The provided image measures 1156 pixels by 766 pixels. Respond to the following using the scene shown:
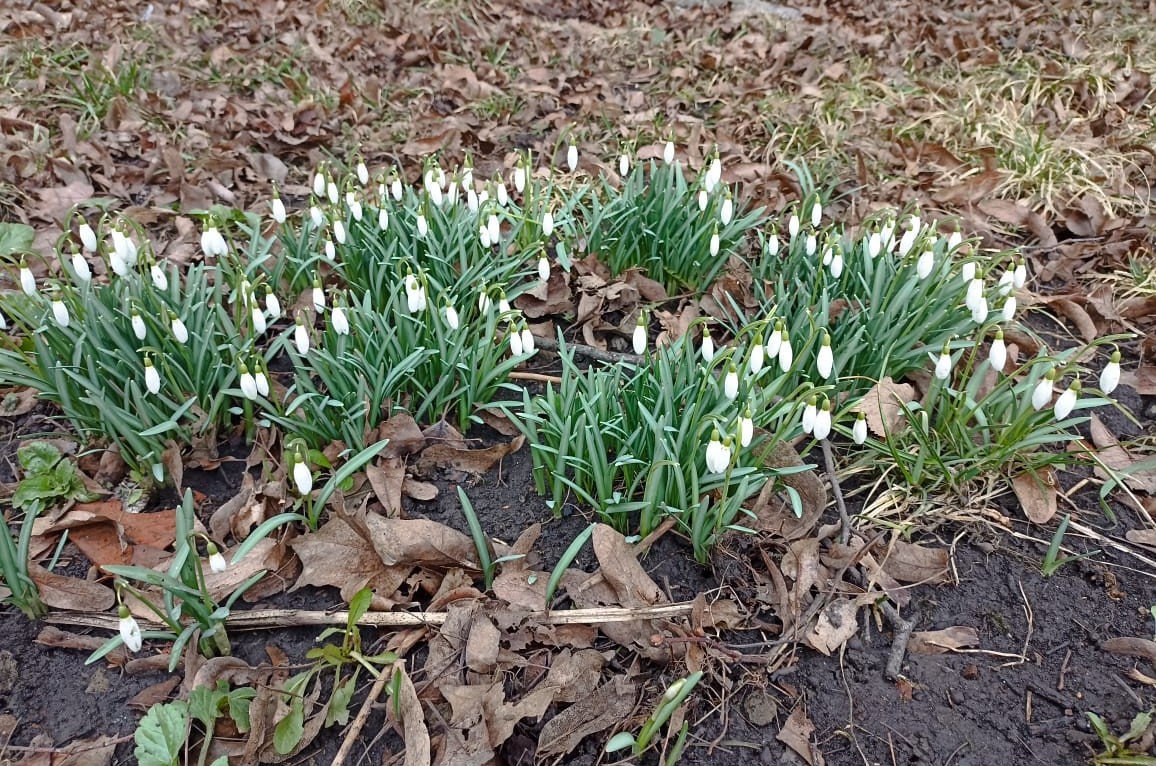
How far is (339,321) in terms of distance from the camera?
2.26 meters

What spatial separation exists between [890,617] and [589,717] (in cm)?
79

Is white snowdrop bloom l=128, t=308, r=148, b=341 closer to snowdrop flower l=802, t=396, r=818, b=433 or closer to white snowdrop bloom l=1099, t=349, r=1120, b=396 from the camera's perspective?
snowdrop flower l=802, t=396, r=818, b=433

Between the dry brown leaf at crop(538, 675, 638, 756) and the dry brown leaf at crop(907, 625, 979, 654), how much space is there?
2.30 ft

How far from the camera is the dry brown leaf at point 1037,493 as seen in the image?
2.16 m

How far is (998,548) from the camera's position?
2.11 metres

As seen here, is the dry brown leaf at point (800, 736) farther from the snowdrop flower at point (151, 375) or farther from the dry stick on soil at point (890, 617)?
the snowdrop flower at point (151, 375)

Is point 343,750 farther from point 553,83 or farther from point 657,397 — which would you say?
point 553,83

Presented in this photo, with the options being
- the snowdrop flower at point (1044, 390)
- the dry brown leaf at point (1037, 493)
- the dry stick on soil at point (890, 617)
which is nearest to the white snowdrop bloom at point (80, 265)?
the dry stick on soil at point (890, 617)

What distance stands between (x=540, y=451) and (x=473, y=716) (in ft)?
2.44

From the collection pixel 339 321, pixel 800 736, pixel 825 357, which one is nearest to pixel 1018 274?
pixel 825 357

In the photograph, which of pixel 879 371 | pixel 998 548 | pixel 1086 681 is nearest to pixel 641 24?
pixel 879 371

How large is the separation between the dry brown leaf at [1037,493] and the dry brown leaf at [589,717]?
127cm

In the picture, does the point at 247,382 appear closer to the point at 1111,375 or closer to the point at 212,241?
the point at 212,241

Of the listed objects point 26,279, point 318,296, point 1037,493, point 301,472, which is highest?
point 26,279
